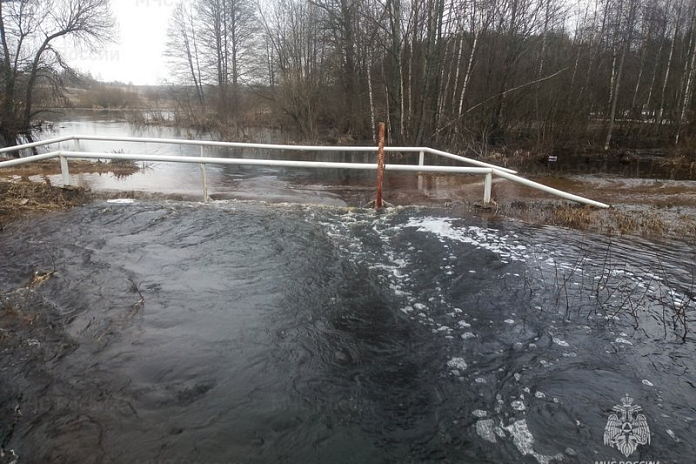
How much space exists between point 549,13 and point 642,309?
19.2 m

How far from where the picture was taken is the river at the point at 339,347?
2945 millimetres

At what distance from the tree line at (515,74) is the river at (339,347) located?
1329cm

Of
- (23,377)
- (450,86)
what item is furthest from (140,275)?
(450,86)

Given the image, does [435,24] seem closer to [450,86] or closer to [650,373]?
[450,86]

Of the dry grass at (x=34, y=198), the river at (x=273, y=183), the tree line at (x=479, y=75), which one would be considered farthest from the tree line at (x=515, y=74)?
the dry grass at (x=34, y=198)

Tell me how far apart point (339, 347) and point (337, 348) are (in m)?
0.02

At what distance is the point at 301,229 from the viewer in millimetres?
7059

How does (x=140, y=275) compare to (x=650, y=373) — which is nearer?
(x=650, y=373)

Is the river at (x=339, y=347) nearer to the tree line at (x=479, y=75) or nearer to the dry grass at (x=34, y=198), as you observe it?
the dry grass at (x=34, y=198)

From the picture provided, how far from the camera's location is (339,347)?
3963 mm

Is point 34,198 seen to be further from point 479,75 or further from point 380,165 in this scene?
point 479,75
